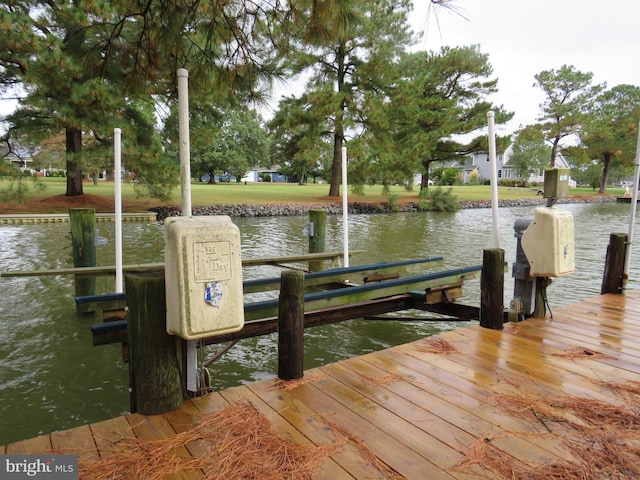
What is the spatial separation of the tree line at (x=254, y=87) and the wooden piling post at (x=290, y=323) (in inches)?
99.4

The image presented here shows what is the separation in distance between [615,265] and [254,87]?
5.10 m

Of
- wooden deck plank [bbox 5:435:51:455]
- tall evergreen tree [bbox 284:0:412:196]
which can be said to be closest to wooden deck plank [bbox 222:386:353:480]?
wooden deck plank [bbox 5:435:51:455]

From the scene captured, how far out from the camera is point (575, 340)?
369 cm

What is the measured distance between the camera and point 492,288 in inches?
151

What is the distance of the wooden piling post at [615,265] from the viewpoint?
529 cm

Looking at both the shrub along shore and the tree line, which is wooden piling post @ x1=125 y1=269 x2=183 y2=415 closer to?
the tree line

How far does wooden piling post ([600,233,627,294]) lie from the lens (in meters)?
5.29

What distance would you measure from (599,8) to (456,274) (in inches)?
180

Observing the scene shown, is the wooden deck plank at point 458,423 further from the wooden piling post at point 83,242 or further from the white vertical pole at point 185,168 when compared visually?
the wooden piling post at point 83,242

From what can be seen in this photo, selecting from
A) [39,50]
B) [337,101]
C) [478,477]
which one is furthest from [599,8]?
[337,101]

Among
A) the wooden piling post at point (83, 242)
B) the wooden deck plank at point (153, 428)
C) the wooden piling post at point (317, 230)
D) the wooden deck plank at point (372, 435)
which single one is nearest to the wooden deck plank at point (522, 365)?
the wooden deck plank at point (372, 435)

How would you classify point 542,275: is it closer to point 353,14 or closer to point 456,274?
point 456,274

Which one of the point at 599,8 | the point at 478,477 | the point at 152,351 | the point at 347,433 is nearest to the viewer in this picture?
the point at 478,477

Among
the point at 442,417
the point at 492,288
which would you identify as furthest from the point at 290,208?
the point at 442,417
